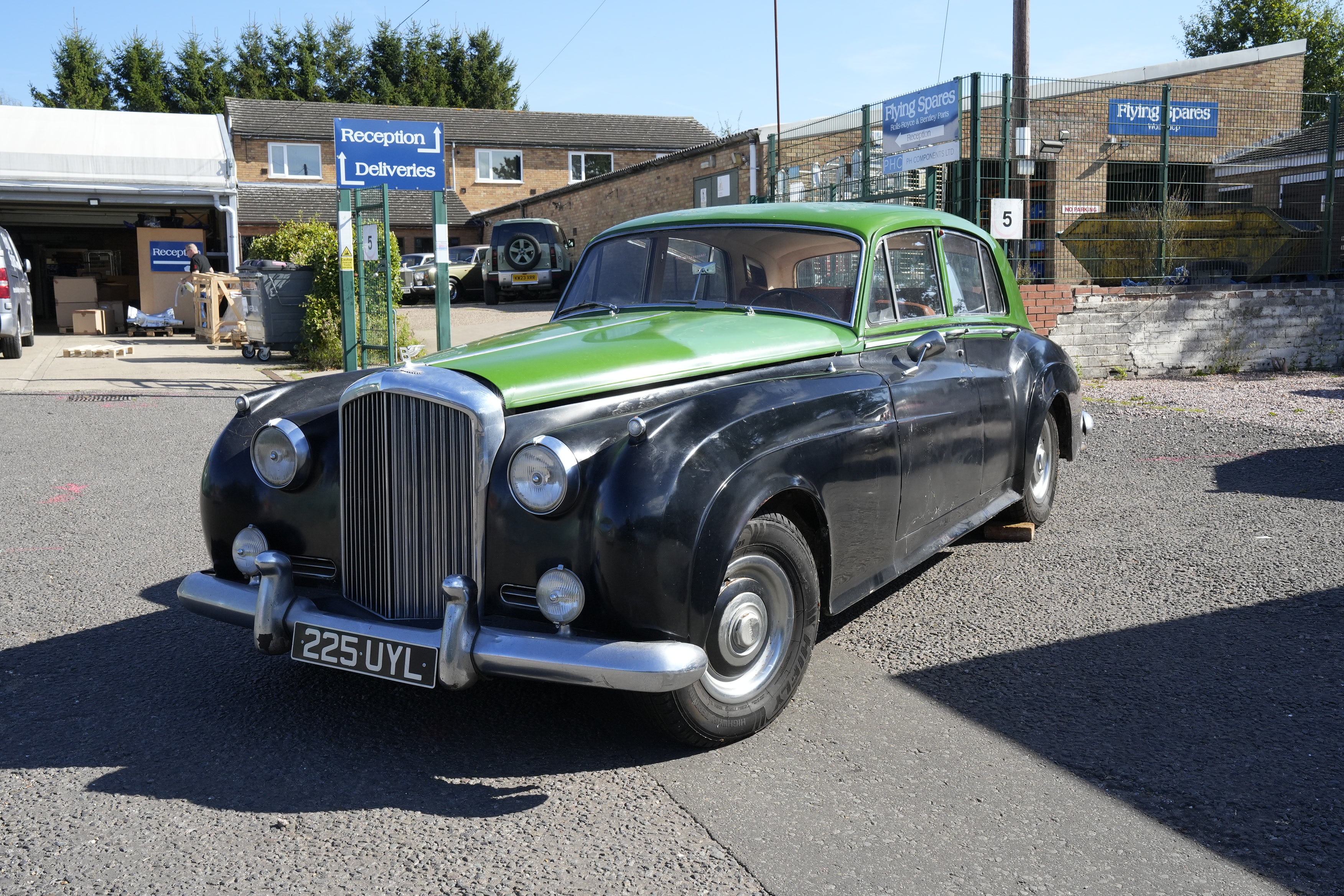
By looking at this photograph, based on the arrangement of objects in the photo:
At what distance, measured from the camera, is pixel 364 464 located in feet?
10.6

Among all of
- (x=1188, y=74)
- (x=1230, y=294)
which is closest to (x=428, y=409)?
(x=1230, y=294)

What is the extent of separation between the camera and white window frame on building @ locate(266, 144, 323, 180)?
3734cm

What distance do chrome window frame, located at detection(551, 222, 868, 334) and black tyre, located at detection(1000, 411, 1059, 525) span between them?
1505mm

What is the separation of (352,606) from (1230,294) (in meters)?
12.1

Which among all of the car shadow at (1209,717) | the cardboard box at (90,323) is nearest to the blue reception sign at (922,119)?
the car shadow at (1209,717)

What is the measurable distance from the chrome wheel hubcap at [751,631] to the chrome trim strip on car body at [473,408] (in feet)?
2.32

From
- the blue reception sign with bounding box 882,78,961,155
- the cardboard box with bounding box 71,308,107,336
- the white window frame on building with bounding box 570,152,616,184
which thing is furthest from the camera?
the white window frame on building with bounding box 570,152,616,184

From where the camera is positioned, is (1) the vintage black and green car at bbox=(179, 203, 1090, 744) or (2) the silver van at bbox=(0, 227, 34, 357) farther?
(2) the silver van at bbox=(0, 227, 34, 357)

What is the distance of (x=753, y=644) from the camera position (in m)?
3.15

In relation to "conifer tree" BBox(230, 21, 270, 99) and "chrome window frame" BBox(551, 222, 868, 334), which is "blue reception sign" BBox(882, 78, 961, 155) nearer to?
"chrome window frame" BBox(551, 222, 868, 334)

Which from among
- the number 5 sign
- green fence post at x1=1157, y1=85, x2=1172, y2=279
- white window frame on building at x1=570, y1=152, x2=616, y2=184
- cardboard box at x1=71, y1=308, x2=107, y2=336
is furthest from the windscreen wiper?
white window frame on building at x1=570, y1=152, x2=616, y2=184

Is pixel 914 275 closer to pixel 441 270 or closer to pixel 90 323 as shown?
pixel 441 270

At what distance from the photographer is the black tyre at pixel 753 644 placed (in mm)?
2990

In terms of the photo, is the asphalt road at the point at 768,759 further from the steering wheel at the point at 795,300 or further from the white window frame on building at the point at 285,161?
the white window frame on building at the point at 285,161
